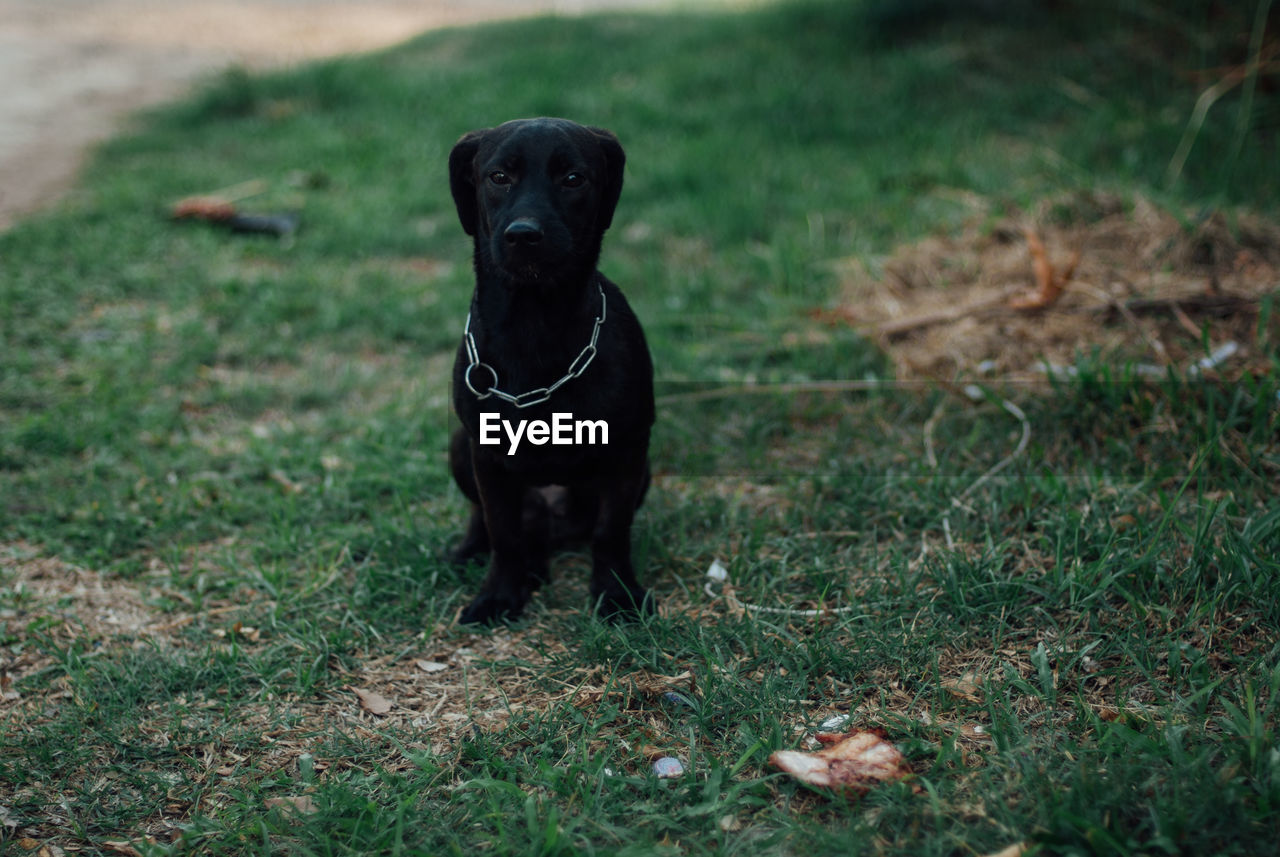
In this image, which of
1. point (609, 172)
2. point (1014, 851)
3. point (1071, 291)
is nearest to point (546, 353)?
point (609, 172)

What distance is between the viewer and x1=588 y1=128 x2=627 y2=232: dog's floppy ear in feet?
7.92

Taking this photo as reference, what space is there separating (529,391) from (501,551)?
46cm

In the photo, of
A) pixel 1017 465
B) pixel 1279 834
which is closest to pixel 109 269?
pixel 1017 465

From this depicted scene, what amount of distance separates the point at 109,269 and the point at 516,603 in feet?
11.2

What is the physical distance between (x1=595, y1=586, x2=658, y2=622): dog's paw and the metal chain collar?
0.53 m

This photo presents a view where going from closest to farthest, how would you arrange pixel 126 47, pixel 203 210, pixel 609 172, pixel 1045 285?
pixel 609 172, pixel 1045 285, pixel 203 210, pixel 126 47

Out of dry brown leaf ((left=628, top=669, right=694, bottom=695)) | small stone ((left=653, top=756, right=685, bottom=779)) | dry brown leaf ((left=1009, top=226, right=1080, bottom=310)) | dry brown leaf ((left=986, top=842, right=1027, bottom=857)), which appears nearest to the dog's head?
dry brown leaf ((left=628, top=669, right=694, bottom=695))

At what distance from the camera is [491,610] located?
259 centimetres

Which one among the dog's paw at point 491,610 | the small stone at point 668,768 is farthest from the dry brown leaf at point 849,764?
the dog's paw at point 491,610

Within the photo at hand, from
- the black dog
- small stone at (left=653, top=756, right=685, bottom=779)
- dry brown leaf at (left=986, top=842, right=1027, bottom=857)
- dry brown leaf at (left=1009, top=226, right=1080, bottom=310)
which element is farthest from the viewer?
dry brown leaf at (left=1009, top=226, right=1080, bottom=310)

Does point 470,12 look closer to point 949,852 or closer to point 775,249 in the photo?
point 775,249

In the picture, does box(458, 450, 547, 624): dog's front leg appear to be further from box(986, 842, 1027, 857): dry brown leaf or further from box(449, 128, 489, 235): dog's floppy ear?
box(986, 842, 1027, 857): dry brown leaf

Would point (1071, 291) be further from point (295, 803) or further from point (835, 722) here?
point (295, 803)

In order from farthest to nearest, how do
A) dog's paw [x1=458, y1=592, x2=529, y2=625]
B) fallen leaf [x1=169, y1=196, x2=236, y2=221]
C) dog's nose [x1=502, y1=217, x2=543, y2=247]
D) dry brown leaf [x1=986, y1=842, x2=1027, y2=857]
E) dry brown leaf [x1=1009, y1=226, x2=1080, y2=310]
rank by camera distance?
fallen leaf [x1=169, y1=196, x2=236, y2=221] < dry brown leaf [x1=1009, y1=226, x2=1080, y2=310] < dog's paw [x1=458, y1=592, x2=529, y2=625] < dog's nose [x1=502, y1=217, x2=543, y2=247] < dry brown leaf [x1=986, y1=842, x2=1027, y2=857]
